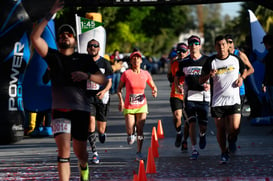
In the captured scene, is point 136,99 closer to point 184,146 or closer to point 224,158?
point 184,146

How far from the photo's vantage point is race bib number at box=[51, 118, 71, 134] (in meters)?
8.24

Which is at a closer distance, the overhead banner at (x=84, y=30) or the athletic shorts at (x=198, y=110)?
the athletic shorts at (x=198, y=110)

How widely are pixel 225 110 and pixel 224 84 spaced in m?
0.42

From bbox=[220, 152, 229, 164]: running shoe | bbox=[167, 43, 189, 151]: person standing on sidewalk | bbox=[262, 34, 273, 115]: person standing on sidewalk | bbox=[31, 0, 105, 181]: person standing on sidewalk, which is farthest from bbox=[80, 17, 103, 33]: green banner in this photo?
bbox=[31, 0, 105, 181]: person standing on sidewalk

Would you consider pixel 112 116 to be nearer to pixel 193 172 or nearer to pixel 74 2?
pixel 74 2

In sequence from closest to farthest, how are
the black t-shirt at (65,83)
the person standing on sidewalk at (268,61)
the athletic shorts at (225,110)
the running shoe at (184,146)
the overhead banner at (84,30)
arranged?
1. the black t-shirt at (65,83)
2. the athletic shorts at (225,110)
3. the running shoe at (184,146)
4. the person standing on sidewalk at (268,61)
5. the overhead banner at (84,30)

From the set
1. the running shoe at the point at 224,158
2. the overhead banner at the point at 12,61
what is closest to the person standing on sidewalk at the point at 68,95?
the running shoe at the point at 224,158

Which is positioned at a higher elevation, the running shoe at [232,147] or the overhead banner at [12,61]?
the overhead banner at [12,61]

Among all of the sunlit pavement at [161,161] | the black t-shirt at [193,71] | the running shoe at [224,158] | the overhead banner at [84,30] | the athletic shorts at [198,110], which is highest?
the overhead banner at [84,30]

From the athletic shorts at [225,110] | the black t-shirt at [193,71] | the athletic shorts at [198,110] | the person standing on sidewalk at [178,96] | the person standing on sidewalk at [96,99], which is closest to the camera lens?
the athletic shorts at [225,110]

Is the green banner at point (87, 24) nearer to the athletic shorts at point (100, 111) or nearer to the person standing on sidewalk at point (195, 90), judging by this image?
the person standing on sidewalk at point (195, 90)

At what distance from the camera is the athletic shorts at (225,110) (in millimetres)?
11766

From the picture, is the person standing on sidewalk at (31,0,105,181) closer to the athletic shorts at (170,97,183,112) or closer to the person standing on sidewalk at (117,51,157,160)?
the person standing on sidewalk at (117,51,157,160)

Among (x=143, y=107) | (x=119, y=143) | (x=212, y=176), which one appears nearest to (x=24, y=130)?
(x=119, y=143)
